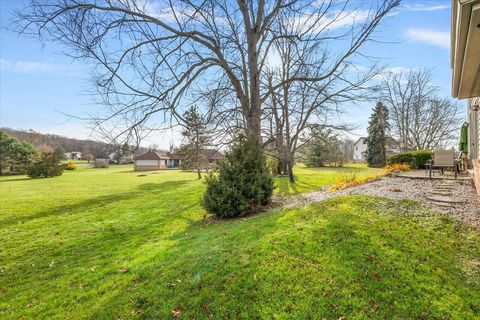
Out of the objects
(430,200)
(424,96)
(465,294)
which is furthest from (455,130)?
(465,294)

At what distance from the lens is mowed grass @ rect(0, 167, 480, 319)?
297cm

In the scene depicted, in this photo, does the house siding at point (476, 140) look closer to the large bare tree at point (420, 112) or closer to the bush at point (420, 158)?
the bush at point (420, 158)

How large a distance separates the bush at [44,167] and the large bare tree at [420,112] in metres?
38.9

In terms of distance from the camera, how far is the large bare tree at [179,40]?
6.53 meters

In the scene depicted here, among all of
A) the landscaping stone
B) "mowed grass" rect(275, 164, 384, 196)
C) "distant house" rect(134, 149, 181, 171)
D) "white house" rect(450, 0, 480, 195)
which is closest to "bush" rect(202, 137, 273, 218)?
"mowed grass" rect(275, 164, 384, 196)

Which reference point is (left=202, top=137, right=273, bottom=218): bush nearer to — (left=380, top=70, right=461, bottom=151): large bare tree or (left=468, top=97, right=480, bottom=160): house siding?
(left=468, top=97, right=480, bottom=160): house siding

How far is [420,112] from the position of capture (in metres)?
26.6

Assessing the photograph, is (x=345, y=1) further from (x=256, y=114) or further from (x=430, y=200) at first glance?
(x=430, y=200)

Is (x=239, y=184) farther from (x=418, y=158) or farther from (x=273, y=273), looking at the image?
(x=418, y=158)

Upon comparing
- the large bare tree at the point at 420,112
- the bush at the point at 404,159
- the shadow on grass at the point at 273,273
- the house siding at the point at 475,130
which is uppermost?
the large bare tree at the point at 420,112

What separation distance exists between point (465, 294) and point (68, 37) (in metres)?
9.03

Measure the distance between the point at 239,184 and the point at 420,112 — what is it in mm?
27585

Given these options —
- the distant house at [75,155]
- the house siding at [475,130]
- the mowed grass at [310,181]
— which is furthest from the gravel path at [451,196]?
the distant house at [75,155]

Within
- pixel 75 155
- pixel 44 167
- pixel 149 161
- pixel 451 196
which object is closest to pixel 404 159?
pixel 451 196
